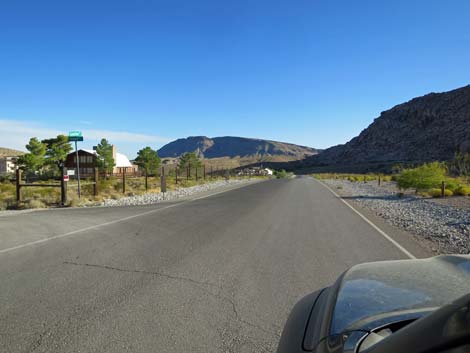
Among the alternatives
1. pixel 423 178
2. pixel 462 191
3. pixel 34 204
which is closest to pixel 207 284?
pixel 34 204

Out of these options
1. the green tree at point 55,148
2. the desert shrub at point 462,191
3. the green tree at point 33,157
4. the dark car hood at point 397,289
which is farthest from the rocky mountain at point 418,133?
the dark car hood at point 397,289

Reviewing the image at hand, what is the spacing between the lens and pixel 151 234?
31.7ft

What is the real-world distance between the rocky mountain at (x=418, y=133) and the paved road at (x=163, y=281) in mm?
84964

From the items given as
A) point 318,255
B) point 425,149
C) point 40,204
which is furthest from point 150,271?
point 425,149

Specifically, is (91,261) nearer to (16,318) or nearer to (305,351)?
(16,318)

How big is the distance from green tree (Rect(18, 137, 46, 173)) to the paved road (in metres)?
59.5

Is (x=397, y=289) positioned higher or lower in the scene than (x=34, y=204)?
higher

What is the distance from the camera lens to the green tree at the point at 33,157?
63438 millimetres

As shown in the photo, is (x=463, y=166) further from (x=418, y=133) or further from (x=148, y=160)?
(x=418, y=133)

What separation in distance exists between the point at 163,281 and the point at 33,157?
67007 millimetres

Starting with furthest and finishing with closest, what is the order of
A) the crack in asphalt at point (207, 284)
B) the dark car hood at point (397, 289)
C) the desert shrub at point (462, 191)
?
1. the desert shrub at point (462, 191)
2. the crack in asphalt at point (207, 284)
3. the dark car hood at point (397, 289)

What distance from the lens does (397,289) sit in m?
2.35

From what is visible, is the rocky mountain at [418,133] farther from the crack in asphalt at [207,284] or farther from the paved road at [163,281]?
the crack in asphalt at [207,284]

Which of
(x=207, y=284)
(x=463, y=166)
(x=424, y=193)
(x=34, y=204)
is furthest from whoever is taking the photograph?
(x=463, y=166)
